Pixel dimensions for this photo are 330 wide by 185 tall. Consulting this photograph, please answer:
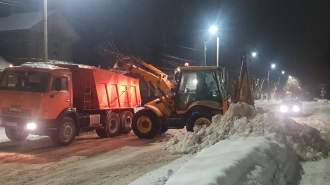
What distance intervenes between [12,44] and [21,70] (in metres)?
36.0

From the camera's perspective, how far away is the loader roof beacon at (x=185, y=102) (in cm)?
1591

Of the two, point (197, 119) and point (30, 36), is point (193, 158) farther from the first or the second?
point (30, 36)

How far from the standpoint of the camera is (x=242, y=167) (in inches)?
257

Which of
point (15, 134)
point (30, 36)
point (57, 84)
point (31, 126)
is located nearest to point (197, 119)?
point (57, 84)

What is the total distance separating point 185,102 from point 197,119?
1124 mm

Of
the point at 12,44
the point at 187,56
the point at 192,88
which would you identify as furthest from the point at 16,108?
the point at 187,56

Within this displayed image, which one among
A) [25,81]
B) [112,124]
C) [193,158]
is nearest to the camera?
[193,158]

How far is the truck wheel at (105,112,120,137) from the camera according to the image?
16891 mm

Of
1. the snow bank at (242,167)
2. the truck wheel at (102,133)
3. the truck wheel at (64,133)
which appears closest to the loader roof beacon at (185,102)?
the truck wheel at (102,133)

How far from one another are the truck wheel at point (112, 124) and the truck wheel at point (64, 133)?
8.00 ft

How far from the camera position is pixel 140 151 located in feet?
42.8

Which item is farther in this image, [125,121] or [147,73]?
[125,121]

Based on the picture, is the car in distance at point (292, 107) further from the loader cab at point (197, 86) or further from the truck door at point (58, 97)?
the truck door at point (58, 97)

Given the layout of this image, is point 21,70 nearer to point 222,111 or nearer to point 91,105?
point 91,105
